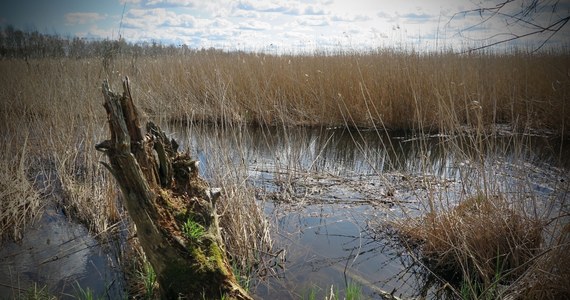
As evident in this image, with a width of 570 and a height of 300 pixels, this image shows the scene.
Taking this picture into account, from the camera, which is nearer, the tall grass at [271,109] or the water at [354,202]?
the water at [354,202]

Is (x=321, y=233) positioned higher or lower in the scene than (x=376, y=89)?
lower

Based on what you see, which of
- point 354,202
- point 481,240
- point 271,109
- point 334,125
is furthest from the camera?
point 271,109

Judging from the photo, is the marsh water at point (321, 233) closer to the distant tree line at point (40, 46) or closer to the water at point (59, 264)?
the water at point (59, 264)

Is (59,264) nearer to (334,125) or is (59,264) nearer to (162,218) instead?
(162,218)

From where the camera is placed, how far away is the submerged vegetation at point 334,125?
9.10 feet

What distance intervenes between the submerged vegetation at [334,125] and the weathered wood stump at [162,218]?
12cm

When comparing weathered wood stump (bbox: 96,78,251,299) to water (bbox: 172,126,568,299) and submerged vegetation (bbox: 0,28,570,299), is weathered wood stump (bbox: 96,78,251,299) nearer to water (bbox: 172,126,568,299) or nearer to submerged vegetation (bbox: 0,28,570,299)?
submerged vegetation (bbox: 0,28,570,299)

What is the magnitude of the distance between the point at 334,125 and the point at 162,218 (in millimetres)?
6708

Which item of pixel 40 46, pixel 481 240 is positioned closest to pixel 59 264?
pixel 481 240

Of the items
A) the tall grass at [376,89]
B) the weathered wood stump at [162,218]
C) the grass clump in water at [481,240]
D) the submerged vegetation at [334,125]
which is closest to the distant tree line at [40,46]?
the submerged vegetation at [334,125]

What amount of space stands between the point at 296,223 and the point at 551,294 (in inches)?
89.5

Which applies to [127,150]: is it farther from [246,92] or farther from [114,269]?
[246,92]

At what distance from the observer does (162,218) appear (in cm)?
208

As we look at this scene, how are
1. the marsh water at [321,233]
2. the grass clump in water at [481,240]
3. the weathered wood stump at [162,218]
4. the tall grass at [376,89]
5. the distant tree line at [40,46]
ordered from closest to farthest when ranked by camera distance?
the weathered wood stump at [162,218] < the grass clump in water at [481,240] < the marsh water at [321,233] < the distant tree line at [40,46] < the tall grass at [376,89]
